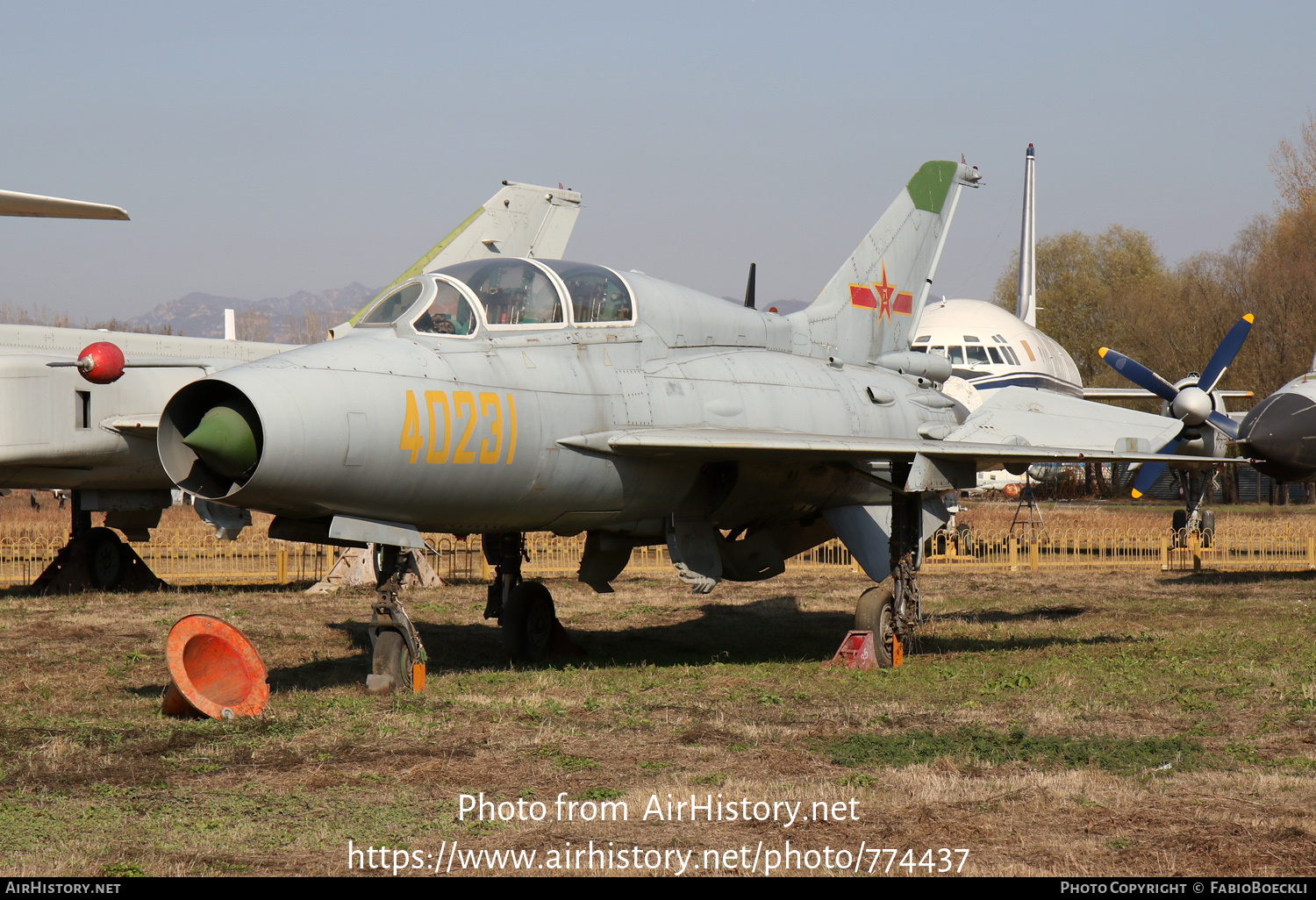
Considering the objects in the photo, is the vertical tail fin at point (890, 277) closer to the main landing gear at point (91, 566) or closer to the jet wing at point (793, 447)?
the jet wing at point (793, 447)

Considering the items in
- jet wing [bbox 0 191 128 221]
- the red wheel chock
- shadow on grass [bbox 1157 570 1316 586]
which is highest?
jet wing [bbox 0 191 128 221]

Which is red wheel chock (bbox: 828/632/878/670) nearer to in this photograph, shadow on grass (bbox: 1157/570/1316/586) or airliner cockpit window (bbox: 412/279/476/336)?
airliner cockpit window (bbox: 412/279/476/336)

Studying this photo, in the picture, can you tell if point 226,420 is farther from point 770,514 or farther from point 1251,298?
point 1251,298

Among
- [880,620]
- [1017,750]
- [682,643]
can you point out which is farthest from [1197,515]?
[1017,750]

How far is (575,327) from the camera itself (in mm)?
10531

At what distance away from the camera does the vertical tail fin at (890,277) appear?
14.5 m

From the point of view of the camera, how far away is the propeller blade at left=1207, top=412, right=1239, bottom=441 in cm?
2498

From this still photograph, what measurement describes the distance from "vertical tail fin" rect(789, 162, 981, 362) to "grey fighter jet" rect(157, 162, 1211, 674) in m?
0.04

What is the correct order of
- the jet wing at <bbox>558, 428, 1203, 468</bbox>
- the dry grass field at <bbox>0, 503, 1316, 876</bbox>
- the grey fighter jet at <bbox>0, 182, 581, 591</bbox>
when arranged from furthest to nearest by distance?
the grey fighter jet at <bbox>0, 182, 581, 591</bbox> < the jet wing at <bbox>558, 428, 1203, 468</bbox> < the dry grass field at <bbox>0, 503, 1316, 876</bbox>

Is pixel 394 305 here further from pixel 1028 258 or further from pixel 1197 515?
pixel 1028 258

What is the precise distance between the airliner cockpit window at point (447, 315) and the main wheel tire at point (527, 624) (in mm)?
3922

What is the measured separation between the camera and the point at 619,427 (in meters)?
10.5

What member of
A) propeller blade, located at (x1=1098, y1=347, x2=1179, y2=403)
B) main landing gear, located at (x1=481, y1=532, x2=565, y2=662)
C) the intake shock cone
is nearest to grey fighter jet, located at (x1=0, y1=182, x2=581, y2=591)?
main landing gear, located at (x1=481, y1=532, x2=565, y2=662)
